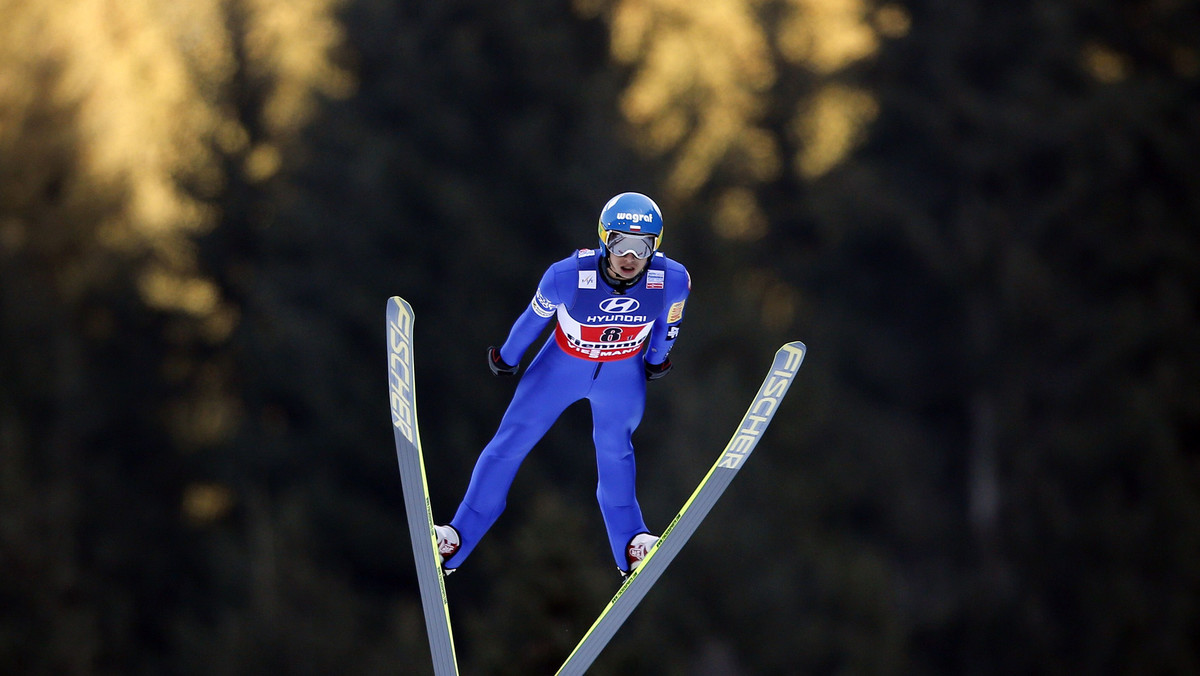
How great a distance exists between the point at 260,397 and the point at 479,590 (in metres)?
7.22

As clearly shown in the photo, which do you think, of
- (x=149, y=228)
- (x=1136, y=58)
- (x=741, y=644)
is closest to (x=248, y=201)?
(x=149, y=228)

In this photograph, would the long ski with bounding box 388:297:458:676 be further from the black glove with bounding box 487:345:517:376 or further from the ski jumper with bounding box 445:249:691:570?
the black glove with bounding box 487:345:517:376

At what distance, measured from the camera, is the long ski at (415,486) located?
6488 millimetres

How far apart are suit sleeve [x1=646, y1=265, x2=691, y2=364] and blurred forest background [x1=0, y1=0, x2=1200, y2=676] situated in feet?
62.3

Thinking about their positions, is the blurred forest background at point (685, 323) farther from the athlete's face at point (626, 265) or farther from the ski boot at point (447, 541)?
the athlete's face at point (626, 265)

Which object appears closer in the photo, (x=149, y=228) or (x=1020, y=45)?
(x=149, y=228)

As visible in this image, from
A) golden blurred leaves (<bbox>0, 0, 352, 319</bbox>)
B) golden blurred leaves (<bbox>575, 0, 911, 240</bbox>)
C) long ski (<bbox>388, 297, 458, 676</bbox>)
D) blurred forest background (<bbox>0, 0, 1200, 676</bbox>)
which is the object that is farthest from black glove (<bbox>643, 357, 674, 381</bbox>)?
golden blurred leaves (<bbox>0, 0, 352, 319</bbox>)

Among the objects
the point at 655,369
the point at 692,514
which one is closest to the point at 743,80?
the point at 692,514

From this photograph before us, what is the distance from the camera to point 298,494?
32.2m

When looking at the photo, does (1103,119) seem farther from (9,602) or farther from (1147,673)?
(9,602)

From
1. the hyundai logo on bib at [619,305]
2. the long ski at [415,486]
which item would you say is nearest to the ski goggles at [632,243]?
the hyundai logo on bib at [619,305]

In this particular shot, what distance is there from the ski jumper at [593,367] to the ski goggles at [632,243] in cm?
18

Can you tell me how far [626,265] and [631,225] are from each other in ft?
0.82

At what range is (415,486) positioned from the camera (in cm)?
663
